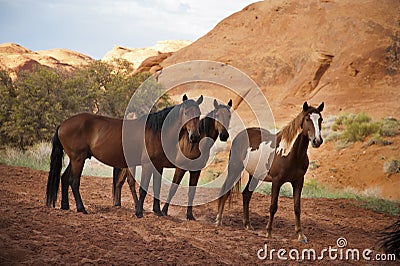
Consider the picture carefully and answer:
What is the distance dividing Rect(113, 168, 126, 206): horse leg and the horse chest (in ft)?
8.93

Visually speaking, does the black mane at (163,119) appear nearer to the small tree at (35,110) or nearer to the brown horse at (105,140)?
the brown horse at (105,140)

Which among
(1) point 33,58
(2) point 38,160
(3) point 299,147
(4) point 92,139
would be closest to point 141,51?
(1) point 33,58

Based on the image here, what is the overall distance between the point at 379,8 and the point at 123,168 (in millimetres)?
38645

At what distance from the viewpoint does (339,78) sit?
35.6 meters

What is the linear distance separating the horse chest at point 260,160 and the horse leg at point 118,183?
2.72m

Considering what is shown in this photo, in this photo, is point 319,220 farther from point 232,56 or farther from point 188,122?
point 232,56

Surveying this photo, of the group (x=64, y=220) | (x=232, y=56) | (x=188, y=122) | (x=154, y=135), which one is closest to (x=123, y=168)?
(x=154, y=135)

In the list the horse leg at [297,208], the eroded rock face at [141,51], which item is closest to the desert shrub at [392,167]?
the horse leg at [297,208]

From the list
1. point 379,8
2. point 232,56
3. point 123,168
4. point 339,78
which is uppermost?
point 379,8

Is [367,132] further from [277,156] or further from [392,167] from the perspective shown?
[277,156]

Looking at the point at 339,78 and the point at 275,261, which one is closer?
the point at 275,261

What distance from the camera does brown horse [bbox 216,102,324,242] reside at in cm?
703

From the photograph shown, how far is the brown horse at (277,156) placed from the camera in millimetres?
7031

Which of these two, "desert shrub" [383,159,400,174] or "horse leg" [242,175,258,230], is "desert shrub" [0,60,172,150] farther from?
"desert shrub" [383,159,400,174]
